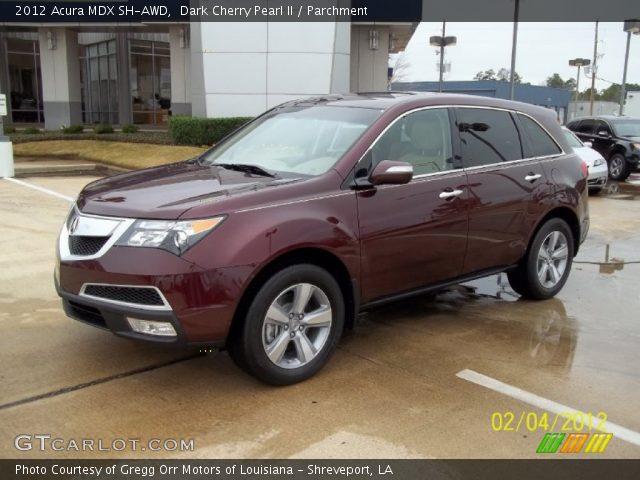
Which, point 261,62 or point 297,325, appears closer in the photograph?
point 297,325

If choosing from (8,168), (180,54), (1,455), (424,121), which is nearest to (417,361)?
(424,121)

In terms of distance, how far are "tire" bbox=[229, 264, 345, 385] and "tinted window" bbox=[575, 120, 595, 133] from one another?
16.4 m

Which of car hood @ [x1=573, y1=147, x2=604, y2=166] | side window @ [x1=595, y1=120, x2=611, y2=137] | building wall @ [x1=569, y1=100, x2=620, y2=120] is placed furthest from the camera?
building wall @ [x1=569, y1=100, x2=620, y2=120]

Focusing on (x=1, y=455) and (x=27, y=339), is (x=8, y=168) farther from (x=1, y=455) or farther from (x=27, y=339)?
(x=1, y=455)

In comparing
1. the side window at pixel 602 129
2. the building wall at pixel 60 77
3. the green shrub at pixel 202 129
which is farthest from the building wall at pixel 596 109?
the green shrub at pixel 202 129

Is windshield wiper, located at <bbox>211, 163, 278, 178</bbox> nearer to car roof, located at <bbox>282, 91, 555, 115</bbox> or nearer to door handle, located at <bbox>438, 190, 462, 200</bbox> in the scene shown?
car roof, located at <bbox>282, 91, 555, 115</bbox>

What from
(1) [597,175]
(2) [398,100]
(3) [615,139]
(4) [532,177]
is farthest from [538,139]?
(3) [615,139]

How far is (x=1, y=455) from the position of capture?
3254mm

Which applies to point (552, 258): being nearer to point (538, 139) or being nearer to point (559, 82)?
point (538, 139)

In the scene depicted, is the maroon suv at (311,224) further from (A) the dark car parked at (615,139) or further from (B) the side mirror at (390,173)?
(A) the dark car parked at (615,139)

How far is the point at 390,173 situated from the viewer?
13.9 ft

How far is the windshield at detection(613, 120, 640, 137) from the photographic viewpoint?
57.5ft

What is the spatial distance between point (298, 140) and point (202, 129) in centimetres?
1252

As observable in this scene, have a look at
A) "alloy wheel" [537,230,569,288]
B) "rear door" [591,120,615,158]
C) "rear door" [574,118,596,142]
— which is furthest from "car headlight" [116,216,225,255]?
"rear door" [574,118,596,142]
